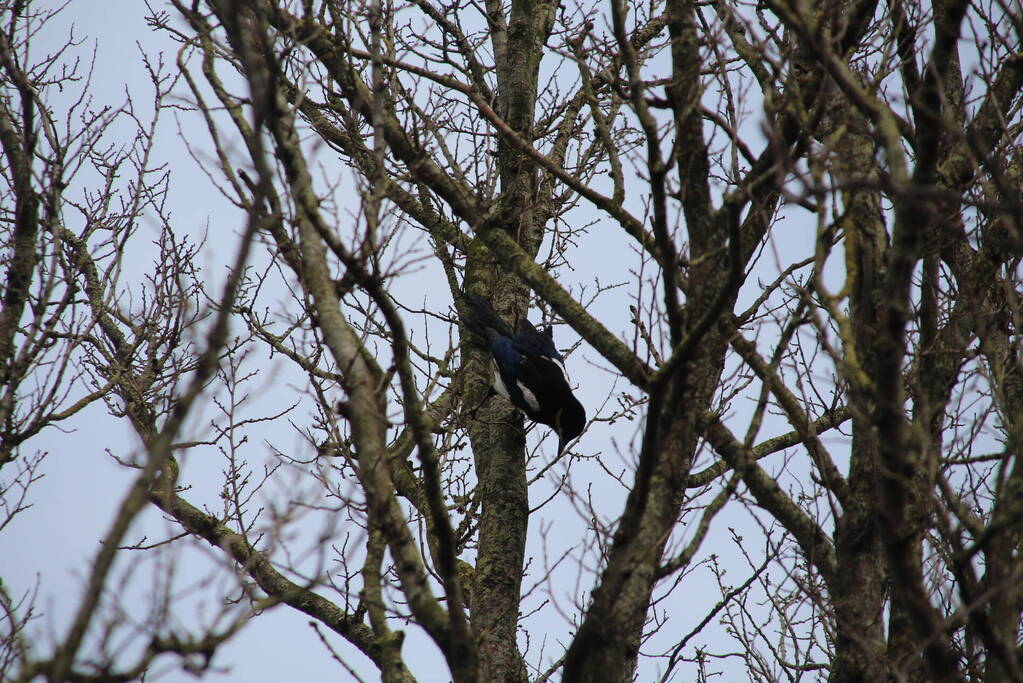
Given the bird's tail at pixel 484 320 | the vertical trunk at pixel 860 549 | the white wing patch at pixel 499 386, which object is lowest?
the vertical trunk at pixel 860 549

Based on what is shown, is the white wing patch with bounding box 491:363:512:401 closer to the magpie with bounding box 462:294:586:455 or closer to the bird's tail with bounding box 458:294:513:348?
the magpie with bounding box 462:294:586:455

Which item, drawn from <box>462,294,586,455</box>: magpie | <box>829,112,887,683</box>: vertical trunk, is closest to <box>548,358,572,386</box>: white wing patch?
<box>462,294,586,455</box>: magpie

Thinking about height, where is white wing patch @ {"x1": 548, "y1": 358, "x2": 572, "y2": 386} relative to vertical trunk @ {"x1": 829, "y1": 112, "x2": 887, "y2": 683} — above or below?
above

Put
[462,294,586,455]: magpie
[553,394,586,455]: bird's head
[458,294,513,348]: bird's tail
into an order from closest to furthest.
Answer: [462,294,586,455]: magpie, [458,294,513,348]: bird's tail, [553,394,586,455]: bird's head

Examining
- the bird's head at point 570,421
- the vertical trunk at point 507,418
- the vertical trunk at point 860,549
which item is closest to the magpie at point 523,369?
the bird's head at point 570,421

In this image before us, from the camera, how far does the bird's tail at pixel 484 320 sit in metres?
6.58

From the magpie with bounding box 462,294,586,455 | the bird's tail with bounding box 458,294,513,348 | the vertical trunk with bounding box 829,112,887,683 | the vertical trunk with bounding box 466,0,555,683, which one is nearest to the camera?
the vertical trunk with bounding box 829,112,887,683

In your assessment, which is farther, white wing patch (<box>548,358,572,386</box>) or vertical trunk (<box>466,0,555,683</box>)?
white wing patch (<box>548,358,572,386</box>)

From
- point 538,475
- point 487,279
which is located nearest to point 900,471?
point 538,475

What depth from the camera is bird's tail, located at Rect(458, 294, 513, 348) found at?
21.6ft

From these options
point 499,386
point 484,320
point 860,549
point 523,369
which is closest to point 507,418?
point 499,386

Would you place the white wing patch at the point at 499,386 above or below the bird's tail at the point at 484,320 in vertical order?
below

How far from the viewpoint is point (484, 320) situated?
660 centimetres

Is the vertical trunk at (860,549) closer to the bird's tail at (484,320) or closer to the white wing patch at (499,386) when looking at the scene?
the white wing patch at (499,386)
